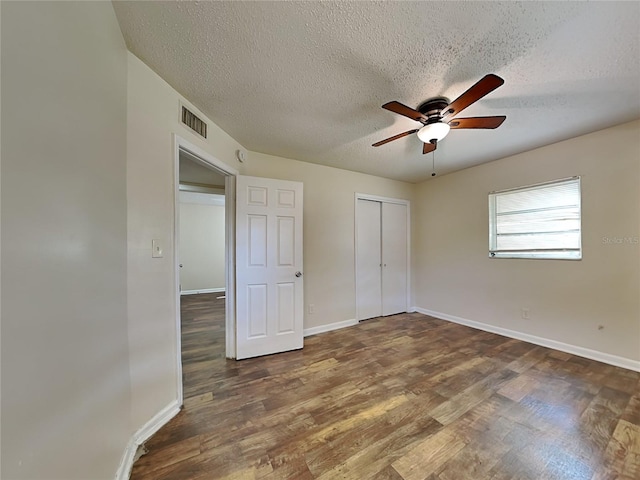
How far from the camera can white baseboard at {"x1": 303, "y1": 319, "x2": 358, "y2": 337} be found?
3.27 metres

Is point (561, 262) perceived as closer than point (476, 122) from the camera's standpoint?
No

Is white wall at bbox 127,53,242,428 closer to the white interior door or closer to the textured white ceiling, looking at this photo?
the textured white ceiling

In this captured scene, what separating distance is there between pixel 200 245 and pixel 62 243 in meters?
5.97

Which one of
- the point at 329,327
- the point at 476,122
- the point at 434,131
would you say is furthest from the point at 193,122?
the point at 329,327

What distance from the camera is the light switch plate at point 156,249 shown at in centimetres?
157

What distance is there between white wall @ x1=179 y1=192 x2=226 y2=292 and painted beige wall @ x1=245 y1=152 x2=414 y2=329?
3610 mm

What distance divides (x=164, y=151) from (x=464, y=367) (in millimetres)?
3278

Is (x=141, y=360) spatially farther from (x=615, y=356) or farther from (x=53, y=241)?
(x=615, y=356)

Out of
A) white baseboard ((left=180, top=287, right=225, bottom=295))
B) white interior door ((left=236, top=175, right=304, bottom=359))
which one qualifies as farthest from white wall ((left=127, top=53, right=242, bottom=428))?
white baseboard ((left=180, top=287, right=225, bottom=295))

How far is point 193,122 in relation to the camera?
1956 millimetres

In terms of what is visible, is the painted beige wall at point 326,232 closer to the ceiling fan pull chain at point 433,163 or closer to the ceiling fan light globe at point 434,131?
the ceiling fan pull chain at point 433,163

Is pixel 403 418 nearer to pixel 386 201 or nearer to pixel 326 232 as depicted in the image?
pixel 326 232

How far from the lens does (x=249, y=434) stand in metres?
1.55

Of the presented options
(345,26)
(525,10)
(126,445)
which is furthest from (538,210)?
(126,445)
